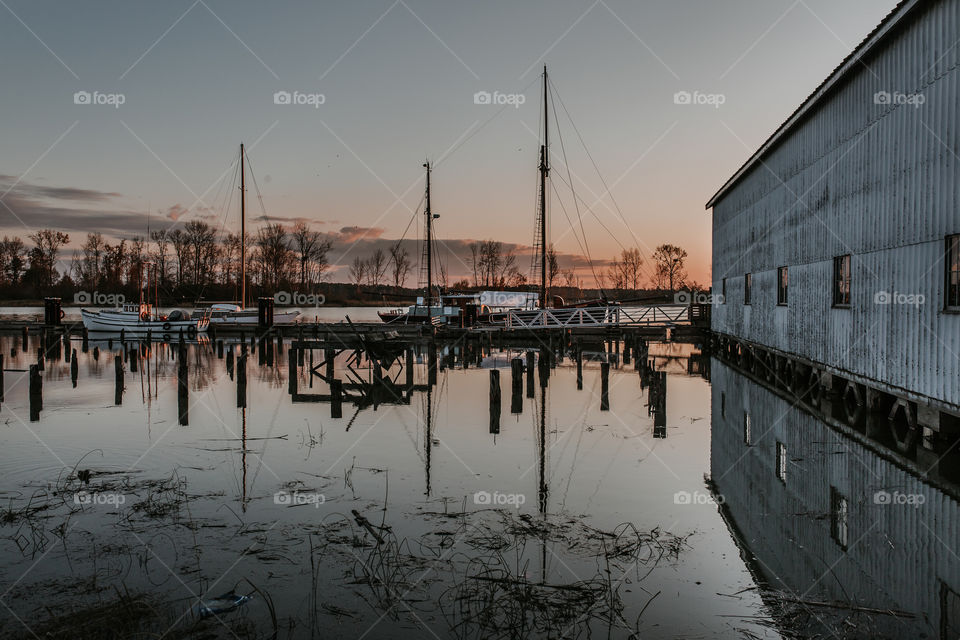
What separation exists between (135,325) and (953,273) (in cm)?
5200

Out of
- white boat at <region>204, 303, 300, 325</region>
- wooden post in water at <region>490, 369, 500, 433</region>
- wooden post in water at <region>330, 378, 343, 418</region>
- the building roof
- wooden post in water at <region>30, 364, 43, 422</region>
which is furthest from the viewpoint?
white boat at <region>204, 303, 300, 325</region>

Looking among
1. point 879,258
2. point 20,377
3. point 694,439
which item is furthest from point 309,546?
point 20,377

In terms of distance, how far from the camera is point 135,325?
5200cm

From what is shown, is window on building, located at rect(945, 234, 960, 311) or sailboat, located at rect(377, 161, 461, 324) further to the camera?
sailboat, located at rect(377, 161, 461, 324)

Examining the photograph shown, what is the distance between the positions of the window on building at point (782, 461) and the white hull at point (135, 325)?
46213 millimetres

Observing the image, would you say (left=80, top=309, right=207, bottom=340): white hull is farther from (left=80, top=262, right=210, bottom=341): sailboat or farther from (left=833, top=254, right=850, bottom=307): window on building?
(left=833, top=254, right=850, bottom=307): window on building

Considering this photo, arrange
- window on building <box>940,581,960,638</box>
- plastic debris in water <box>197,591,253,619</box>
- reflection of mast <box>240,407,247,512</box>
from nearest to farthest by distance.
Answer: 1. window on building <box>940,581,960,638</box>
2. plastic debris in water <box>197,591,253,619</box>
3. reflection of mast <box>240,407,247,512</box>

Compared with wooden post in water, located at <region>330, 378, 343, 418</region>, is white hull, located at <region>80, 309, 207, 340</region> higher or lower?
higher

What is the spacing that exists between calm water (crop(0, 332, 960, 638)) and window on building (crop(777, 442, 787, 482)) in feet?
0.39

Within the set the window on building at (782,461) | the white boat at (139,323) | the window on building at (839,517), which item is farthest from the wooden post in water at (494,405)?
the white boat at (139,323)

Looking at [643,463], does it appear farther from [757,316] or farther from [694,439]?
[757,316]

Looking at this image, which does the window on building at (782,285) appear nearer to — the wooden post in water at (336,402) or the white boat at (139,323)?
the wooden post in water at (336,402)

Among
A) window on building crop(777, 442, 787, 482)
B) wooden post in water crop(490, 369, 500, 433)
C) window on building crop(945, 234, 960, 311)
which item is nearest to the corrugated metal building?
window on building crop(945, 234, 960, 311)

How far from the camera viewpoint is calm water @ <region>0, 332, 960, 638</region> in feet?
22.4
